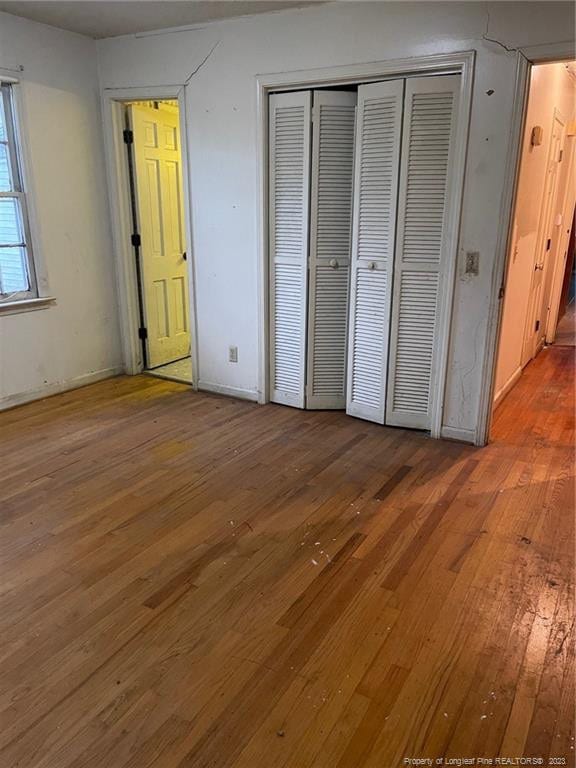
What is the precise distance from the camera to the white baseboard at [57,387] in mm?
3969

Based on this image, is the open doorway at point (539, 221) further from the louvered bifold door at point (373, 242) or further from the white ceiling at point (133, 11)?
the white ceiling at point (133, 11)

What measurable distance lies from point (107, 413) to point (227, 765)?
278 cm

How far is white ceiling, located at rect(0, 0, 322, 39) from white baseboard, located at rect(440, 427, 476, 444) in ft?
8.41

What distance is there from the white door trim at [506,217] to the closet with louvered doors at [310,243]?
95 centimetres

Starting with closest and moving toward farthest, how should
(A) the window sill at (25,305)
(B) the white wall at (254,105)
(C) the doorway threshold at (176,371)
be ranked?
(B) the white wall at (254,105) < (A) the window sill at (25,305) < (C) the doorway threshold at (176,371)

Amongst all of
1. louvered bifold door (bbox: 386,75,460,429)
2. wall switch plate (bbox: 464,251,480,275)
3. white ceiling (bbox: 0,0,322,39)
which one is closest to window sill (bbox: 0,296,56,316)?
white ceiling (bbox: 0,0,322,39)

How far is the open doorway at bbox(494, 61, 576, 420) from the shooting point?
3570 millimetres

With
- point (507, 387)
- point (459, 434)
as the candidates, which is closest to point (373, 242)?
point (459, 434)

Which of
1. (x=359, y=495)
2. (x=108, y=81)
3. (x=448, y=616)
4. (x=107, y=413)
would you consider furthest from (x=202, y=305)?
(x=448, y=616)

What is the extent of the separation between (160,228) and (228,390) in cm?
154

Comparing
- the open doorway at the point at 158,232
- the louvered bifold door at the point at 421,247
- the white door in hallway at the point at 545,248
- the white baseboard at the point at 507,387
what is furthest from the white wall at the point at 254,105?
the white door in hallway at the point at 545,248

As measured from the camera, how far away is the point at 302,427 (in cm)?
367

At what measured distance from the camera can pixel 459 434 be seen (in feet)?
11.3

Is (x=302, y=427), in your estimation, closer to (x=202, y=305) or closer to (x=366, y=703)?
(x=202, y=305)
